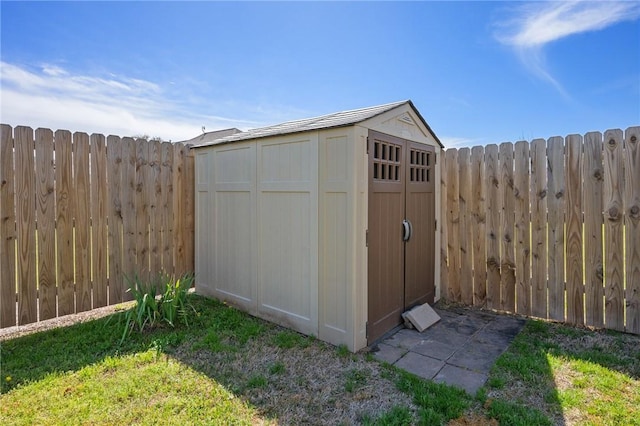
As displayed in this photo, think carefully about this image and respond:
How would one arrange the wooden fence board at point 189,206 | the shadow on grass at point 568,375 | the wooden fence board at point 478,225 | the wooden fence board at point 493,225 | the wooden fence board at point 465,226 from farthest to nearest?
1. the wooden fence board at point 189,206
2. the wooden fence board at point 465,226
3. the wooden fence board at point 478,225
4. the wooden fence board at point 493,225
5. the shadow on grass at point 568,375

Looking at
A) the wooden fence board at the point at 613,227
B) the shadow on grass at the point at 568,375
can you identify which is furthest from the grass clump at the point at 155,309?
the wooden fence board at the point at 613,227

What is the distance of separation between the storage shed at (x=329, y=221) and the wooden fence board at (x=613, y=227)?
1.69 meters

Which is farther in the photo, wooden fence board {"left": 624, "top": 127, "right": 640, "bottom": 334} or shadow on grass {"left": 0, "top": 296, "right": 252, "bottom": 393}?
wooden fence board {"left": 624, "top": 127, "right": 640, "bottom": 334}

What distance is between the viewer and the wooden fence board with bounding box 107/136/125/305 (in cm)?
374

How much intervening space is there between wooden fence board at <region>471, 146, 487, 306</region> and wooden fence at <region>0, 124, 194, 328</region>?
390 centimetres

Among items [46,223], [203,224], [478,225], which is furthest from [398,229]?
[46,223]

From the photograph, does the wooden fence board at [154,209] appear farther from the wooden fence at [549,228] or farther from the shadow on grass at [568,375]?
the shadow on grass at [568,375]

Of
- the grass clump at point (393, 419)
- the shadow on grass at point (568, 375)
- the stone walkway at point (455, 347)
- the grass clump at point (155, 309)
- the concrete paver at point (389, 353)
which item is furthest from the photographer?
the grass clump at point (155, 309)

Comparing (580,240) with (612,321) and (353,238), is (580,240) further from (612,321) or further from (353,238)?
(353,238)

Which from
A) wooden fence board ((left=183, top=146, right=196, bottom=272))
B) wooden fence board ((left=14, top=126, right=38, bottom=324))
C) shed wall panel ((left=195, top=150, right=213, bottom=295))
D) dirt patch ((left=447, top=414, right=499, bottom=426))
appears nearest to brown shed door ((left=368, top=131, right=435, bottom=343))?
dirt patch ((left=447, top=414, right=499, bottom=426))

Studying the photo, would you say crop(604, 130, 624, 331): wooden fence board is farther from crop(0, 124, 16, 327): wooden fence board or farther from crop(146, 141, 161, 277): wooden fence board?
crop(0, 124, 16, 327): wooden fence board

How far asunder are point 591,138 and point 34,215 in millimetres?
5761

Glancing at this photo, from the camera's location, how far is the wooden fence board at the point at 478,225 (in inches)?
156

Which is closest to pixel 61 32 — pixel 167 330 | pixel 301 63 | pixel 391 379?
pixel 301 63
